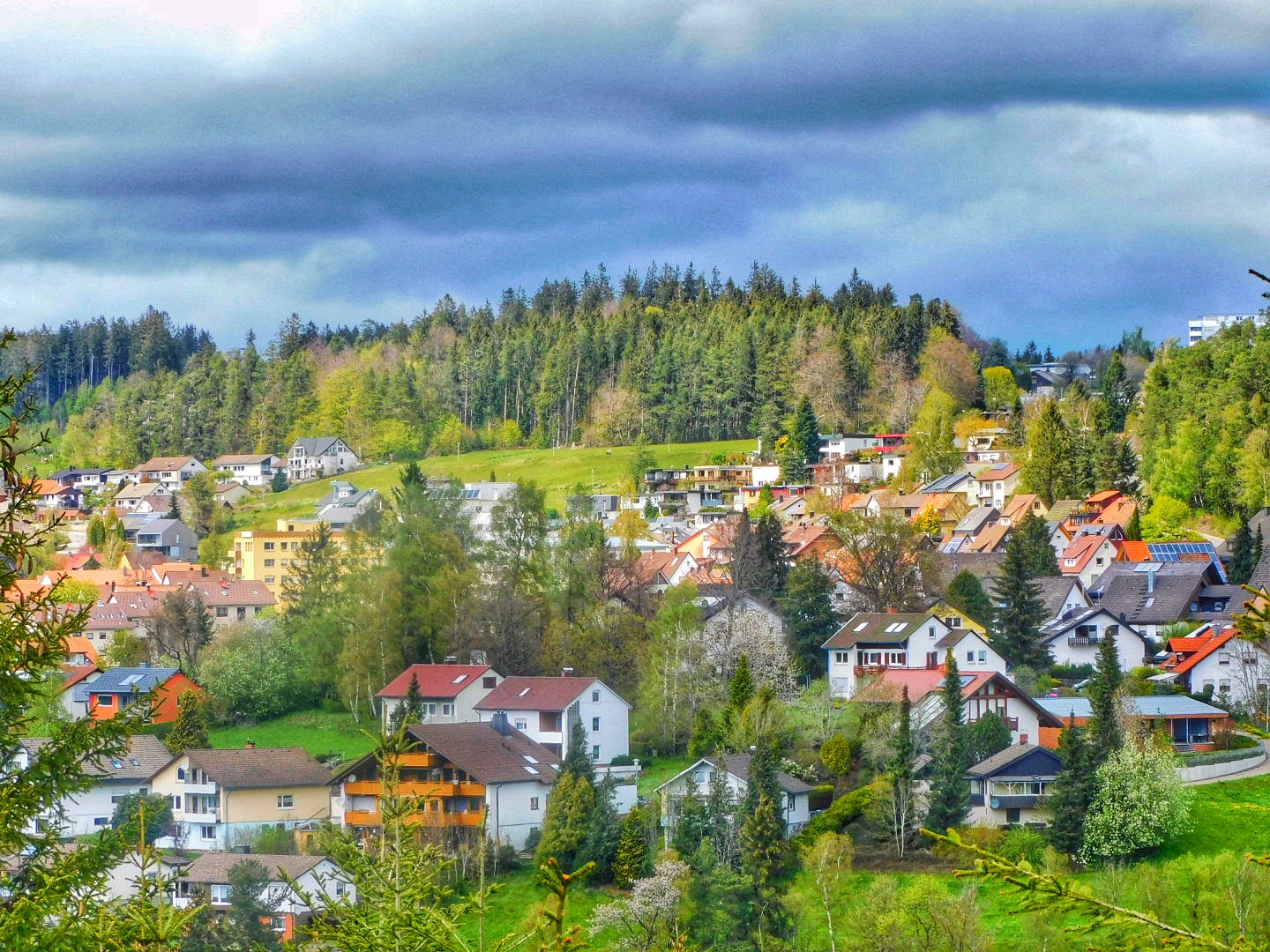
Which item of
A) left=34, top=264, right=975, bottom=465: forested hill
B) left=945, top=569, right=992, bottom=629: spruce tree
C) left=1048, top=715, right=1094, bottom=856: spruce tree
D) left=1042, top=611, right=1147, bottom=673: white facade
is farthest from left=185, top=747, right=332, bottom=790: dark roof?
left=34, top=264, right=975, bottom=465: forested hill

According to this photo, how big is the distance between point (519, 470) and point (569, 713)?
63.3 m

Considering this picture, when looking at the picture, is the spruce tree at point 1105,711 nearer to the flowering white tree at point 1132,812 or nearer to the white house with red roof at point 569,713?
the flowering white tree at point 1132,812

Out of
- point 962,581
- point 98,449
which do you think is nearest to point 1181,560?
point 962,581

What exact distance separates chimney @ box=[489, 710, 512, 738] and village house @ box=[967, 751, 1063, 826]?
13930 millimetres

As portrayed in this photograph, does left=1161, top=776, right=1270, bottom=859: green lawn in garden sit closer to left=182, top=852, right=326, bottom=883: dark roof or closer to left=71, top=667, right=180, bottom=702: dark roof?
left=182, top=852, right=326, bottom=883: dark roof

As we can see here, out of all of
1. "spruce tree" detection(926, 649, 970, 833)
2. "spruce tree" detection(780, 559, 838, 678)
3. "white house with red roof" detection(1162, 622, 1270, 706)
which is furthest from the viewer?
"spruce tree" detection(780, 559, 838, 678)

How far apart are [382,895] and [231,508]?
10321 centimetres

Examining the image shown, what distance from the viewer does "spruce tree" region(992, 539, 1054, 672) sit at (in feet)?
174

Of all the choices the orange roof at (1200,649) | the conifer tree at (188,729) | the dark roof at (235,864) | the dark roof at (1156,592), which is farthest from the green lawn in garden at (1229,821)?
the conifer tree at (188,729)

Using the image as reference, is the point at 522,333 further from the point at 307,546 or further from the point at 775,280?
the point at 307,546

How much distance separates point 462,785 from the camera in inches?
1684

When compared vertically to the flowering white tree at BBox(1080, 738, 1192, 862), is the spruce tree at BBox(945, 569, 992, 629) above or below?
above

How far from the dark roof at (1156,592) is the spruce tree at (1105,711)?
13.5 metres

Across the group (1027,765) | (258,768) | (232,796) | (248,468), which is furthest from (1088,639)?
(248,468)
